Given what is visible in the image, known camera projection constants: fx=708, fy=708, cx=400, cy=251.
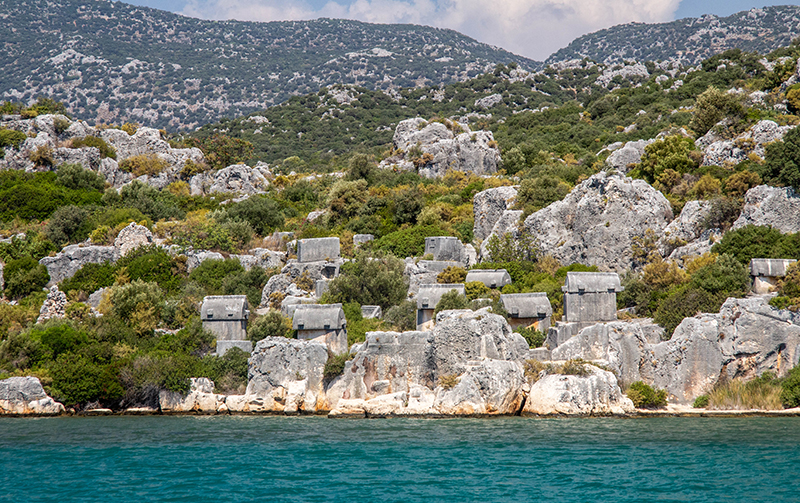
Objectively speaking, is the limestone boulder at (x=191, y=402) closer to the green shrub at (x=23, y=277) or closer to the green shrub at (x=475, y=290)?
the green shrub at (x=475, y=290)

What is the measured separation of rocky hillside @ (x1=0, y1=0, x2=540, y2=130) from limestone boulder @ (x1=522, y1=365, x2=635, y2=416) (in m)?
104

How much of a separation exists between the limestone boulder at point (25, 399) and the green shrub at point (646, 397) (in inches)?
927

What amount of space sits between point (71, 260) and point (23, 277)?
270cm

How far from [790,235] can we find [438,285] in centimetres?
1631

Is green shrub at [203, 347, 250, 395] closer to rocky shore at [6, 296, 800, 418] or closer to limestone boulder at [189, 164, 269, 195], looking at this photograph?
rocky shore at [6, 296, 800, 418]

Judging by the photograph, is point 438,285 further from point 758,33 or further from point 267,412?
point 758,33

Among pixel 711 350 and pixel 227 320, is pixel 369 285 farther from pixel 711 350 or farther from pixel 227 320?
pixel 711 350

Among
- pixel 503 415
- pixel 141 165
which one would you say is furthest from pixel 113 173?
pixel 503 415

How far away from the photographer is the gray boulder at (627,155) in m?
48.0

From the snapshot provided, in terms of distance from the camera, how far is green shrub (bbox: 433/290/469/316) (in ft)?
108

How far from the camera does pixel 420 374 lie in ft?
99.2

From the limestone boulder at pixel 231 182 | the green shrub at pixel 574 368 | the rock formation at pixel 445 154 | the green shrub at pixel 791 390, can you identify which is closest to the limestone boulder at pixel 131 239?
the limestone boulder at pixel 231 182

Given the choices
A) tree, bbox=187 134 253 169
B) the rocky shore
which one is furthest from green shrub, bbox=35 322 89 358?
tree, bbox=187 134 253 169

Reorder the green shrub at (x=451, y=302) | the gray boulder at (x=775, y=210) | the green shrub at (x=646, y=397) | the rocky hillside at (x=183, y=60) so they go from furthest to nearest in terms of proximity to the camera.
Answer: the rocky hillside at (x=183, y=60)
the gray boulder at (x=775, y=210)
the green shrub at (x=451, y=302)
the green shrub at (x=646, y=397)
